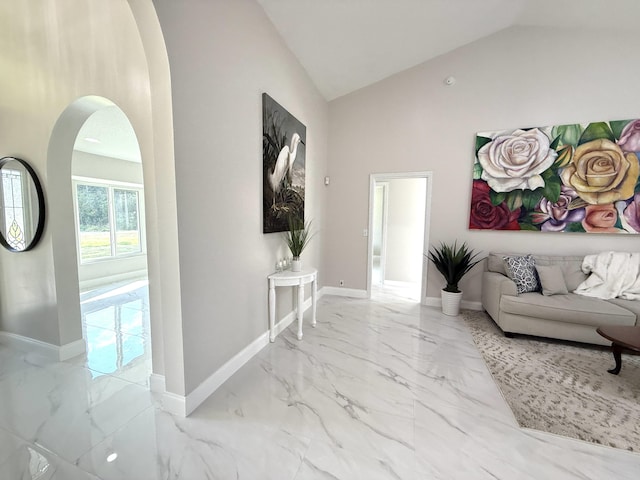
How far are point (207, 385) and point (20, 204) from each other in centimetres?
227

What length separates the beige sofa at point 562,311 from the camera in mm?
2463

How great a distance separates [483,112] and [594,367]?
304 centimetres

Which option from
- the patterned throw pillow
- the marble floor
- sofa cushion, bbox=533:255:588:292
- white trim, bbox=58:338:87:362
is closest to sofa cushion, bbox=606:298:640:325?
sofa cushion, bbox=533:255:588:292

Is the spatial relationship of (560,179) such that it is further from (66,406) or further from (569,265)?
(66,406)

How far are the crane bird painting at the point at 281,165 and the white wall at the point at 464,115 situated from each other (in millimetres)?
1182

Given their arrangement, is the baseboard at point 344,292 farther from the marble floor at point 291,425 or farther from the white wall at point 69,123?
the white wall at point 69,123

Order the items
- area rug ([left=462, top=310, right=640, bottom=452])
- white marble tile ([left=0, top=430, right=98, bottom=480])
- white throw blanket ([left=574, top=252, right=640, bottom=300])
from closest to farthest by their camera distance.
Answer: white marble tile ([left=0, top=430, right=98, bottom=480])
area rug ([left=462, top=310, right=640, bottom=452])
white throw blanket ([left=574, top=252, right=640, bottom=300])

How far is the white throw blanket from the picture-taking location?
108 inches

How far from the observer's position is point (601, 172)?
3.07 meters

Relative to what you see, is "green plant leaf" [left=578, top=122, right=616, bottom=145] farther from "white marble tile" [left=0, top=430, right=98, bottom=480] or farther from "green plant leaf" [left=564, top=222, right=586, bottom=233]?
"white marble tile" [left=0, top=430, right=98, bottom=480]

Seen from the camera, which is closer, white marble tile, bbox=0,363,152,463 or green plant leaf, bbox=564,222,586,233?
white marble tile, bbox=0,363,152,463

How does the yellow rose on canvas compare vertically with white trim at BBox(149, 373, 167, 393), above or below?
above

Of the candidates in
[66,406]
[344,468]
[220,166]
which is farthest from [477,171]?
[66,406]

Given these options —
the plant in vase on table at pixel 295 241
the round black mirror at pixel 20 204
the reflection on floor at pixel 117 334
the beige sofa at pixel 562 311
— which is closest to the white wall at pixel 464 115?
the beige sofa at pixel 562 311
